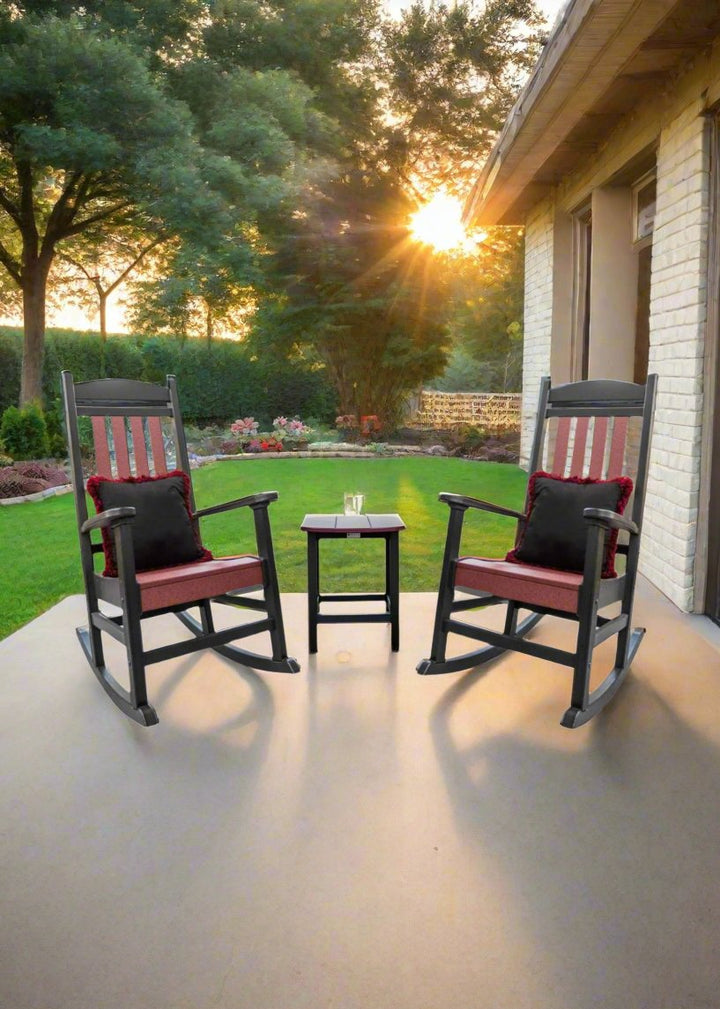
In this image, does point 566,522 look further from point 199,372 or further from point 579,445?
point 199,372

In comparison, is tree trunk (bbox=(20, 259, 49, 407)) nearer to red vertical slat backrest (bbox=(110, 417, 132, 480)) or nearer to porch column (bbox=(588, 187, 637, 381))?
porch column (bbox=(588, 187, 637, 381))

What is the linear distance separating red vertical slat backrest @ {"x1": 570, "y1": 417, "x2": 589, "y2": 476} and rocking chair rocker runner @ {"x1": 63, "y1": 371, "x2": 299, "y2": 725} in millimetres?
1290

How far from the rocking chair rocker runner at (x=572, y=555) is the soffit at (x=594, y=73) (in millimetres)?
1469

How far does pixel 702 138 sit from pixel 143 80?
931 centimetres

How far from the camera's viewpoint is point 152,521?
123 inches

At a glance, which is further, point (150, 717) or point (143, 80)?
point (143, 80)

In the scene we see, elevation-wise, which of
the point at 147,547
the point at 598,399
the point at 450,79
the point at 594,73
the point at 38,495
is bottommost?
the point at 38,495

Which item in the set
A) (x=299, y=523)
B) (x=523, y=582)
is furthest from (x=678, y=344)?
(x=299, y=523)

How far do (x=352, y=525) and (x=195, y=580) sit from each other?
73 centimetres

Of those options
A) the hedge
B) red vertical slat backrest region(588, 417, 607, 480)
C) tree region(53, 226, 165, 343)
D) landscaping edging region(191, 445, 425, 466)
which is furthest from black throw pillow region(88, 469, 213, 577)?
tree region(53, 226, 165, 343)

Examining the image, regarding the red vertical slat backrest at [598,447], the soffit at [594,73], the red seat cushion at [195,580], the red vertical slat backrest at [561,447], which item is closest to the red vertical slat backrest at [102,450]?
the red seat cushion at [195,580]

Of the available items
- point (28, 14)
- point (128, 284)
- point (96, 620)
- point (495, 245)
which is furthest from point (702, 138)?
point (495, 245)

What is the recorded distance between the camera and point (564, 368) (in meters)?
7.21

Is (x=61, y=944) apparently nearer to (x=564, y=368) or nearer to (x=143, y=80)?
(x=564, y=368)
